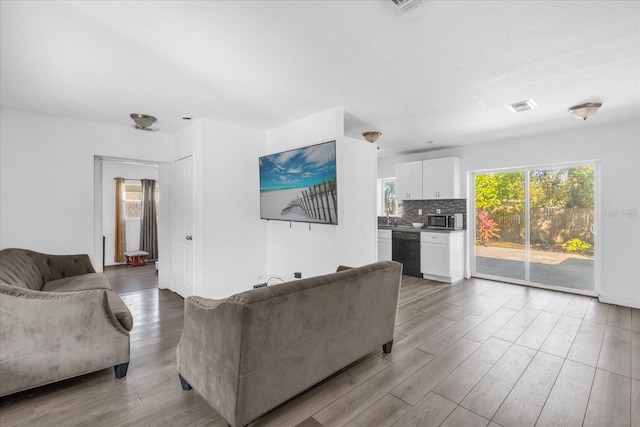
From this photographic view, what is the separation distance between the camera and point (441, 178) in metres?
5.75

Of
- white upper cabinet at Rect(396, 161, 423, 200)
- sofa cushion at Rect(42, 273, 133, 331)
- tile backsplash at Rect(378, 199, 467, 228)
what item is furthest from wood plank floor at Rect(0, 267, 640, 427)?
white upper cabinet at Rect(396, 161, 423, 200)

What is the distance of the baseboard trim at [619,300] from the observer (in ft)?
13.2

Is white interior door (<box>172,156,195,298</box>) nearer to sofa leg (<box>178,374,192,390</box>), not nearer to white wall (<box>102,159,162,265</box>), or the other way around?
sofa leg (<box>178,374,192,390</box>)

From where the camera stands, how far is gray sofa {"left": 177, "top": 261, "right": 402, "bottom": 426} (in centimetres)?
167

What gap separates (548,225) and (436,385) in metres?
4.12

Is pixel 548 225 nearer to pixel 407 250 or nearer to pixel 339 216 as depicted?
pixel 407 250

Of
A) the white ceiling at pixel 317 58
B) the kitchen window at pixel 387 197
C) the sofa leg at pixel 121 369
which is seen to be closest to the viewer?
the white ceiling at pixel 317 58

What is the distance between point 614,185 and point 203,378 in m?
5.53

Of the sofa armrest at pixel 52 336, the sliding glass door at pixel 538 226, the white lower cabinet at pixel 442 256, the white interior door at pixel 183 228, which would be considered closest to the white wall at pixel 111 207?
the white interior door at pixel 183 228

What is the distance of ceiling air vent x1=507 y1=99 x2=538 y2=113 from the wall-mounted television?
7.04 ft

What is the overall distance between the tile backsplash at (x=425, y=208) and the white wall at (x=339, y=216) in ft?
8.76

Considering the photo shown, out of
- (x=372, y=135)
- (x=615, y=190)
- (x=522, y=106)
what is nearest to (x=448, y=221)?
(x=615, y=190)

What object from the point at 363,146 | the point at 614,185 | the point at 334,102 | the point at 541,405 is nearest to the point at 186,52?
the point at 334,102

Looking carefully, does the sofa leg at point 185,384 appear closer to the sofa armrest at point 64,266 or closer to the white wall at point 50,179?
the sofa armrest at point 64,266
